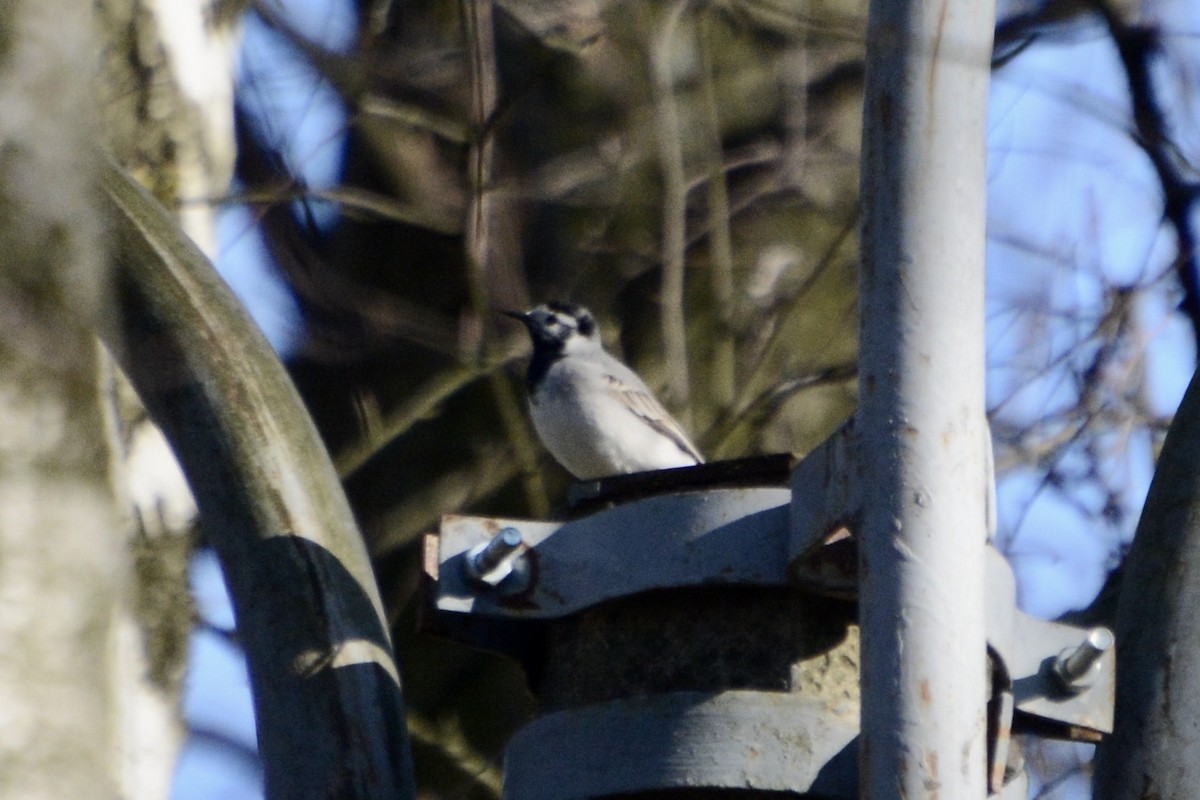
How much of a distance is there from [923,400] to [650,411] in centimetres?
391

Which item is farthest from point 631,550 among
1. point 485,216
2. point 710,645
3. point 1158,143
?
point 1158,143

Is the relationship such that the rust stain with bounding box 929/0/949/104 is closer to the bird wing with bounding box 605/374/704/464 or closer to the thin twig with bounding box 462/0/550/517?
the bird wing with bounding box 605/374/704/464

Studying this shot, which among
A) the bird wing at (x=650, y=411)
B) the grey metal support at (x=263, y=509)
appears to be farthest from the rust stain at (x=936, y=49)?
the bird wing at (x=650, y=411)

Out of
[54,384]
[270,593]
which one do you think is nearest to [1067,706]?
[270,593]

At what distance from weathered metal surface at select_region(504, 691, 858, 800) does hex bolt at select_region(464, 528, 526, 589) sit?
22cm

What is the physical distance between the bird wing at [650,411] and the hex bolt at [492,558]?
3382 millimetres

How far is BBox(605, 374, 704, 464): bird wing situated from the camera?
592 centimetres

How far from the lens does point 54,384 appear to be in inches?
62.4

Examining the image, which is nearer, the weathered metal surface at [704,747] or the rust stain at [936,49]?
the rust stain at [936,49]

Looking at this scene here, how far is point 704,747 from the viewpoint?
7.54ft

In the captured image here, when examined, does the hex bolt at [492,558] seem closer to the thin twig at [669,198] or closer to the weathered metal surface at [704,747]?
the weathered metal surface at [704,747]

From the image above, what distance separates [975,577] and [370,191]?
5.42m

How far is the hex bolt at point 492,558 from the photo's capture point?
2371 millimetres

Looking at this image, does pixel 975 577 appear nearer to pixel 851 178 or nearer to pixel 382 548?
pixel 382 548
